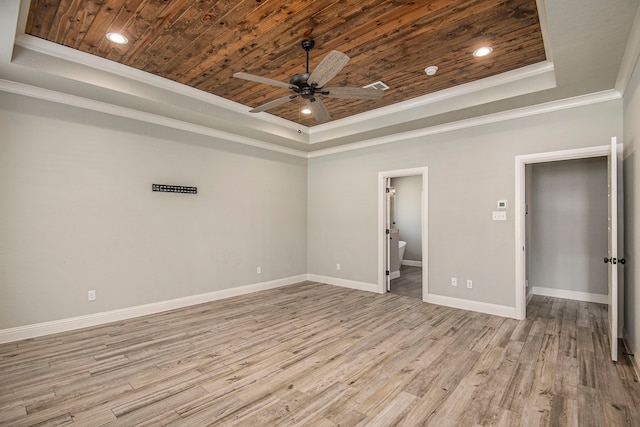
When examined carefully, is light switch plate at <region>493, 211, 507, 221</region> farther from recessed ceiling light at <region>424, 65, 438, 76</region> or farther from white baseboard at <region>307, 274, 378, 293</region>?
white baseboard at <region>307, 274, 378, 293</region>

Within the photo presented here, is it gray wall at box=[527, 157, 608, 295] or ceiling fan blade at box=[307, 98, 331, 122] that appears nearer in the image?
ceiling fan blade at box=[307, 98, 331, 122]

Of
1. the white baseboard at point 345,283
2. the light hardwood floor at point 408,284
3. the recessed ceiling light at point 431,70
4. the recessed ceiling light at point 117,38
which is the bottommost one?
the light hardwood floor at point 408,284

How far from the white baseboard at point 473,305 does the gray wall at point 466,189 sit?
0.08 metres

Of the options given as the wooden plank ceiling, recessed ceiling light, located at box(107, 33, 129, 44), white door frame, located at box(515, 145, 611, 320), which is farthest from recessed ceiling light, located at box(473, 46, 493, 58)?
recessed ceiling light, located at box(107, 33, 129, 44)

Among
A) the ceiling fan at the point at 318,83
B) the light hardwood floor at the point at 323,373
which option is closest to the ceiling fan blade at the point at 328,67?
the ceiling fan at the point at 318,83

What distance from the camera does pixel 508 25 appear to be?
9.08ft

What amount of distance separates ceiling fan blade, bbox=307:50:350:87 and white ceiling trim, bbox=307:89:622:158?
113 inches

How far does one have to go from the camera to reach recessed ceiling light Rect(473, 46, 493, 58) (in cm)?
314

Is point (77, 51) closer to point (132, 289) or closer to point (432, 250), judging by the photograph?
point (132, 289)

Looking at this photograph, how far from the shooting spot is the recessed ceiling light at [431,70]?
3.54 metres

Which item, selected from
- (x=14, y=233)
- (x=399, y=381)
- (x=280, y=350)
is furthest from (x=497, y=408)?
(x=14, y=233)

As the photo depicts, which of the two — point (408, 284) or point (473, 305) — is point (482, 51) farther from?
point (408, 284)

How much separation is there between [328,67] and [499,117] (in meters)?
3.09

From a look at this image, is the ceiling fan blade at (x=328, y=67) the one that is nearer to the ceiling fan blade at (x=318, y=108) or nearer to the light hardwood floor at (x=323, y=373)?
the ceiling fan blade at (x=318, y=108)
